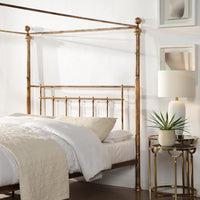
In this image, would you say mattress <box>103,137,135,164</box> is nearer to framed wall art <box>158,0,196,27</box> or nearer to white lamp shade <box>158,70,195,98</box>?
white lamp shade <box>158,70,195,98</box>

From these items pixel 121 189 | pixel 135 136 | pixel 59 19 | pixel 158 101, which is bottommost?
pixel 121 189

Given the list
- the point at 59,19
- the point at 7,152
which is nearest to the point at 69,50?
the point at 59,19

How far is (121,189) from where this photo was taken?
520 centimetres

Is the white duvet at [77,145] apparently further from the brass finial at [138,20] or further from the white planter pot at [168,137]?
the brass finial at [138,20]

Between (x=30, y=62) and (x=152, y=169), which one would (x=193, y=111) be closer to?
(x=152, y=169)

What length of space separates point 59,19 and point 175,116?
2124 mm

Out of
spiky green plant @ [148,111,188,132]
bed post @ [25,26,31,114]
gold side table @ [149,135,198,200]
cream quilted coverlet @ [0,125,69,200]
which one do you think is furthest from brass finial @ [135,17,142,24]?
cream quilted coverlet @ [0,125,69,200]

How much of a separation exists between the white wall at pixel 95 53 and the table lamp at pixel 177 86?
307 mm

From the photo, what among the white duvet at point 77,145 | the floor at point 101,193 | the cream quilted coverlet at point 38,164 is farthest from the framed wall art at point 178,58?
the cream quilted coverlet at point 38,164

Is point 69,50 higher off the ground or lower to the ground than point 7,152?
higher

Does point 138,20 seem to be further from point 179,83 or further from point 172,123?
point 172,123

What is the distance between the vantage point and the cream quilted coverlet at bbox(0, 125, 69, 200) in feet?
12.0

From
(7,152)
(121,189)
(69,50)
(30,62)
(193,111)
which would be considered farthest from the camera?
(30,62)

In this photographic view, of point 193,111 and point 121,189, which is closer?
point 193,111
